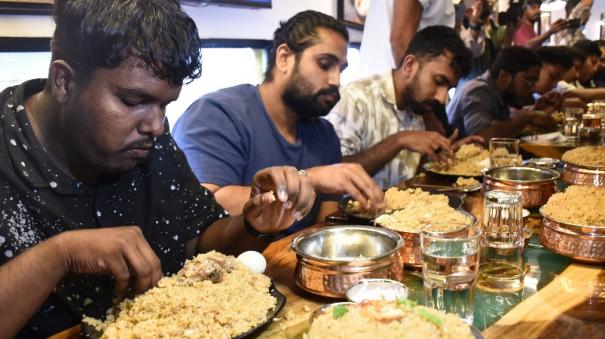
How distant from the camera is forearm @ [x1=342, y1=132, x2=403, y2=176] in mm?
3020

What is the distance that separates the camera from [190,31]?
1.41 meters

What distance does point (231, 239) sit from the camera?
5.62 ft

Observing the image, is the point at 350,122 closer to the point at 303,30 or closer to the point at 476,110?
the point at 303,30

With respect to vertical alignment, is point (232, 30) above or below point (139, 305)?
above

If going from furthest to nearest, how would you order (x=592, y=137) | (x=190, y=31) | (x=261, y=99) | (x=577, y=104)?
1. (x=577, y=104)
2. (x=592, y=137)
3. (x=261, y=99)
4. (x=190, y=31)

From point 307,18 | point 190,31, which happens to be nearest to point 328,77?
point 307,18

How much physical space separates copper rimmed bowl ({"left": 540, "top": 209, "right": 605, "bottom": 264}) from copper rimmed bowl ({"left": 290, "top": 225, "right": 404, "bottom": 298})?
48 centimetres

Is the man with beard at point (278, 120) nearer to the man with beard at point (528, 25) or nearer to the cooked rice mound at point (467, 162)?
the cooked rice mound at point (467, 162)

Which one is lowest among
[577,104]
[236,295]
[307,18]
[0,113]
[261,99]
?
[577,104]

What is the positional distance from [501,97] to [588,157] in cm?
313

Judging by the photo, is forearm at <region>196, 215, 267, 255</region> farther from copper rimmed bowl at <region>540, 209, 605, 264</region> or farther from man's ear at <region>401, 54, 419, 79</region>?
man's ear at <region>401, 54, 419, 79</region>

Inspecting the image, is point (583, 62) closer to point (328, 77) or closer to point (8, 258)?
point (328, 77)

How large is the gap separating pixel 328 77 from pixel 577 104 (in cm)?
361

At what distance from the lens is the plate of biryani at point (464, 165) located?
269cm
